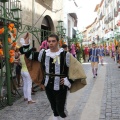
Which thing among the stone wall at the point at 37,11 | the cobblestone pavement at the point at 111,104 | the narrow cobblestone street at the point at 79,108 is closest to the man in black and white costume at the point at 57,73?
the narrow cobblestone street at the point at 79,108

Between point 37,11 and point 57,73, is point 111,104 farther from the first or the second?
point 37,11

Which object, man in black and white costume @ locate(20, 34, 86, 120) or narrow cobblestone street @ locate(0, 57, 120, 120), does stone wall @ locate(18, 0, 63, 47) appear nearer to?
narrow cobblestone street @ locate(0, 57, 120, 120)

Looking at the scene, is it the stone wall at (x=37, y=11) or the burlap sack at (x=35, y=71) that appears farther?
the stone wall at (x=37, y=11)

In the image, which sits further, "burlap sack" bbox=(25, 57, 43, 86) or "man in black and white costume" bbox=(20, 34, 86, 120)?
"burlap sack" bbox=(25, 57, 43, 86)

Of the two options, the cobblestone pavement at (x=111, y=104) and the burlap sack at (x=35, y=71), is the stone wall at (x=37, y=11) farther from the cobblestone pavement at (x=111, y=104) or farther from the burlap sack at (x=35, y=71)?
the burlap sack at (x=35, y=71)

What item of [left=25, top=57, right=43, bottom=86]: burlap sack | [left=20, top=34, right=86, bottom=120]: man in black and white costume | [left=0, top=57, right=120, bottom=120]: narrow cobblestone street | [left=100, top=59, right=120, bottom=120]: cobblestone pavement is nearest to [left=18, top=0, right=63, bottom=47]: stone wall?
[left=0, top=57, right=120, bottom=120]: narrow cobblestone street

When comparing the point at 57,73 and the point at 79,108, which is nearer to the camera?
the point at 57,73

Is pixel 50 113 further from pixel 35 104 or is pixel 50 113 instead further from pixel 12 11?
pixel 12 11

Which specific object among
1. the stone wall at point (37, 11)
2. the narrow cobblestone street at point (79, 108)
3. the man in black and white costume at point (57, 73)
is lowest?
the narrow cobblestone street at point (79, 108)

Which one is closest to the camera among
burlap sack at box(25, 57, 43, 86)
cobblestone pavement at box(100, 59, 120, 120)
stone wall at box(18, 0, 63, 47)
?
burlap sack at box(25, 57, 43, 86)

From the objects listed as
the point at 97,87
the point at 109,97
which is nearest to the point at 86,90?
the point at 97,87

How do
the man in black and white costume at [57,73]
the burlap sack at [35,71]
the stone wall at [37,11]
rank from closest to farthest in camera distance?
the man in black and white costume at [57,73] < the burlap sack at [35,71] < the stone wall at [37,11]

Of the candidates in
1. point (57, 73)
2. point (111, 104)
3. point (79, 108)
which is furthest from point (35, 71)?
point (111, 104)

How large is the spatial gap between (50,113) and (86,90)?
124 inches
